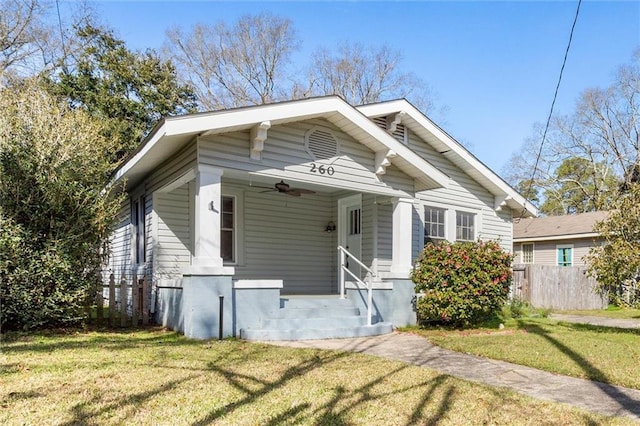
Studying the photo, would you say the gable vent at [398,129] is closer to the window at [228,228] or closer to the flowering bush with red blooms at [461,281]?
the flowering bush with red blooms at [461,281]

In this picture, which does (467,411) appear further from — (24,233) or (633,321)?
(633,321)

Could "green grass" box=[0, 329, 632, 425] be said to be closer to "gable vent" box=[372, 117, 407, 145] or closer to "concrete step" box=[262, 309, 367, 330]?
"concrete step" box=[262, 309, 367, 330]

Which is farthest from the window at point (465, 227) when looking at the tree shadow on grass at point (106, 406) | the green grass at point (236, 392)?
the tree shadow on grass at point (106, 406)

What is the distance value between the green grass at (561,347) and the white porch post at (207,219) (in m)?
3.90

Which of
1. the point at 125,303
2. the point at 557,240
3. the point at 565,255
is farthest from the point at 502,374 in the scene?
the point at 557,240

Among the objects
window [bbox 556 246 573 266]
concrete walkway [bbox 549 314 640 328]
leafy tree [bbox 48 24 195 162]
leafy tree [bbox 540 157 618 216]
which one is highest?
leafy tree [bbox 48 24 195 162]

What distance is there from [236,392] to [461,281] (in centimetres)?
560

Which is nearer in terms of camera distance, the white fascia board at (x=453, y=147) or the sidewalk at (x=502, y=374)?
the sidewalk at (x=502, y=374)

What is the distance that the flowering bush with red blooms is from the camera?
8531 millimetres

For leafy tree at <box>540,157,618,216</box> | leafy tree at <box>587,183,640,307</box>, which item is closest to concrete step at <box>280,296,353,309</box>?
leafy tree at <box>587,183,640,307</box>

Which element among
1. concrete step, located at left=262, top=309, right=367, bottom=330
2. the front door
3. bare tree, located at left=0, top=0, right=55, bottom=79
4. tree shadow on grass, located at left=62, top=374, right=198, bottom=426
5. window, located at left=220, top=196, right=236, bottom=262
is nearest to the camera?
tree shadow on grass, located at left=62, top=374, right=198, bottom=426

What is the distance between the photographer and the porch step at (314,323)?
7.30 metres

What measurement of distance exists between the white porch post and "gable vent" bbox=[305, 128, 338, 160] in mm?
1931

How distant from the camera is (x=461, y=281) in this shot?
8.54 m
